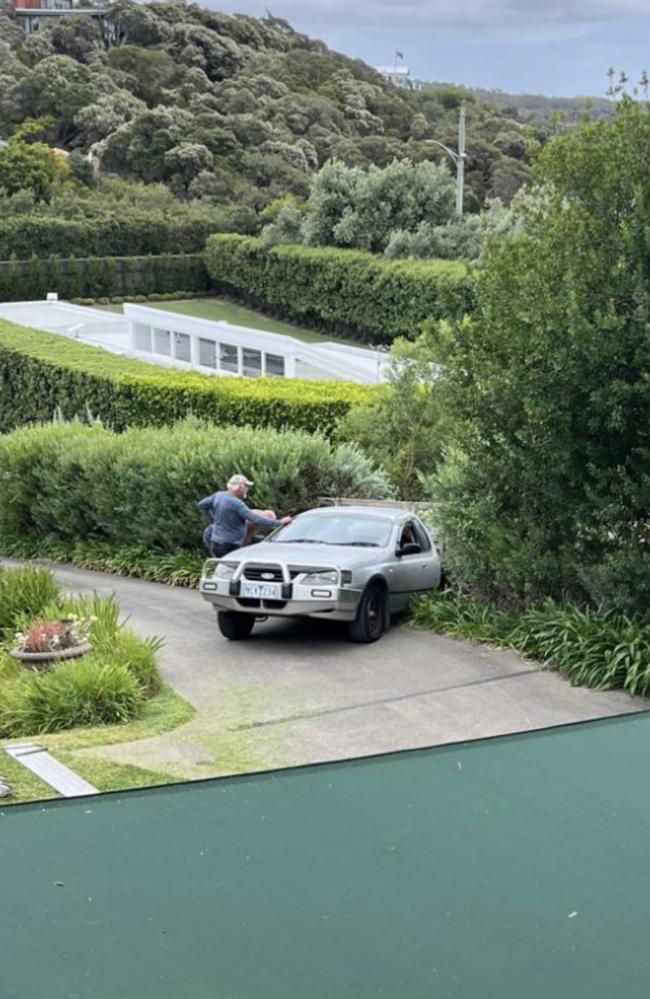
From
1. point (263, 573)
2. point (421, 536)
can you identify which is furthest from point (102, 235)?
point (263, 573)

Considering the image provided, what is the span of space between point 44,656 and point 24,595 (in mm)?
2474

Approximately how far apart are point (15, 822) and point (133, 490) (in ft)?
38.6

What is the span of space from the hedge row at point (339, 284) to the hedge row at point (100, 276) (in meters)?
3.32

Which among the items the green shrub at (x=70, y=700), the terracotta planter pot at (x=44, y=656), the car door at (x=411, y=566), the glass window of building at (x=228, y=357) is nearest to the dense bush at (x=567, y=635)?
the car door at (x=411, y=566)

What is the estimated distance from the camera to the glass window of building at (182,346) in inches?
1625

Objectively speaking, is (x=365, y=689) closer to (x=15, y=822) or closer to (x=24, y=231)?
(x=15, y=822)


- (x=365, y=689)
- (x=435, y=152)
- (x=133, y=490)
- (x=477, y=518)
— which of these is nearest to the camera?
(x=365, y=689)

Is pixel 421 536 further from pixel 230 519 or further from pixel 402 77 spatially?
pixel 402 77

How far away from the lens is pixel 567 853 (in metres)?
7.20

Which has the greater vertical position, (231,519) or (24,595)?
(231,519)

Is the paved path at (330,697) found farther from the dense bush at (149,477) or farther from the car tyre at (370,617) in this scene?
the dense bush at (149,477)

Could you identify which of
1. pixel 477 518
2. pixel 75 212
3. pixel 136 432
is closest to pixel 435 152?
pixel 75 212

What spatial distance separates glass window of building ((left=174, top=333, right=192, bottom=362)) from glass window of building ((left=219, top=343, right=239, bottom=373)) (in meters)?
2.47

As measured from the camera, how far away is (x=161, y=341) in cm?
4238
